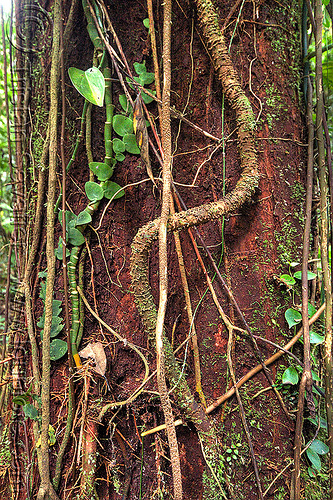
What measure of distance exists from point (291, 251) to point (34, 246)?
84cm

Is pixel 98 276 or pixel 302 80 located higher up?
pixel 302 80

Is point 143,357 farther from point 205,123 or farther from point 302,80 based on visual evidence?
point 302,80

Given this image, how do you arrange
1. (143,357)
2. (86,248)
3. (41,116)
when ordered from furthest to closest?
(41,116), (86,248), (143,357)

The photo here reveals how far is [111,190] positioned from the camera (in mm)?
1104

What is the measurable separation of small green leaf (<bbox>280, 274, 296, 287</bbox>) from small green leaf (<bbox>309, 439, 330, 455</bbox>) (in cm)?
44

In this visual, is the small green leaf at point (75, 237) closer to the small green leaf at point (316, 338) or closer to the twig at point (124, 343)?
the twig at point (124, 343)

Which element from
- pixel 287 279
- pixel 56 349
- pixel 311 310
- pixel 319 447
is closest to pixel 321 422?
pixel 319 447

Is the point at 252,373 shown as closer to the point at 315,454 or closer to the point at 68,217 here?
the point at 315,454

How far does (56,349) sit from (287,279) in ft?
2.39

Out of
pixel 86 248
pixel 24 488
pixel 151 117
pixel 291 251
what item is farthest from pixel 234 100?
pixel 24 488

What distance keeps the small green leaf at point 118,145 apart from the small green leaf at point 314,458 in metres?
1.03

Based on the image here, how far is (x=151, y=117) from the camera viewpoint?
1.09m

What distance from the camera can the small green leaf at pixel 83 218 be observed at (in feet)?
3.57

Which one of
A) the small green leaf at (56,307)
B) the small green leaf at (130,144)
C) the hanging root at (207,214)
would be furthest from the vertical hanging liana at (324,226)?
the small green leaf at (56,307)
